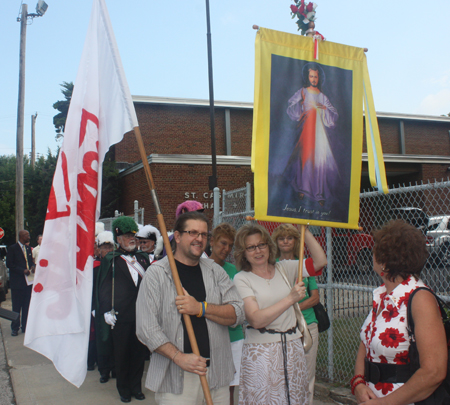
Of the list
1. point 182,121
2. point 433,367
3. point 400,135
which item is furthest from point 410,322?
point 400,135

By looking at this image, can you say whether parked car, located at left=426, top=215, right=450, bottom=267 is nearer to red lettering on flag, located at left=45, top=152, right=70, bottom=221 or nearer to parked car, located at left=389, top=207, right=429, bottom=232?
parked car, located at left=389, top=207, right=429, bottom=232

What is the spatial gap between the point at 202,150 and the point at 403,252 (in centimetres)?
2431

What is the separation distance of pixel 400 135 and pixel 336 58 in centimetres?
2905

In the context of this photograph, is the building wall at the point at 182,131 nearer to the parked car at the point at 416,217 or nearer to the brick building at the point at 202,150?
the brick building at the point at 202,150

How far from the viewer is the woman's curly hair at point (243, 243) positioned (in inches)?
130

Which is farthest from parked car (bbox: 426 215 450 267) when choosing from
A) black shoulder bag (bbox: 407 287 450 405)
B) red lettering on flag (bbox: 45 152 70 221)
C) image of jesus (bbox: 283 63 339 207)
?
red lettering on flag (bbox: 45 152 70 221)

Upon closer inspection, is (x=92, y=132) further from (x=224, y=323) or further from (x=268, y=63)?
(x=224, y=323)

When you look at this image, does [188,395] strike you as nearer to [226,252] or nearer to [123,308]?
[226,252]

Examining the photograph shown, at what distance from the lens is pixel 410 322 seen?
2123mm

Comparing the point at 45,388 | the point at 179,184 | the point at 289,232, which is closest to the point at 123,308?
the point at 45,388

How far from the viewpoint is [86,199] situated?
2938 millimetres

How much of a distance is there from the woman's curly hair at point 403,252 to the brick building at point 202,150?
16.9 m

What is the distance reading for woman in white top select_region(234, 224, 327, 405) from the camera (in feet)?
9.86

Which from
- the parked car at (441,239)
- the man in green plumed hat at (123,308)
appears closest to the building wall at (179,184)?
the man in green plumed hat at (123,308)
